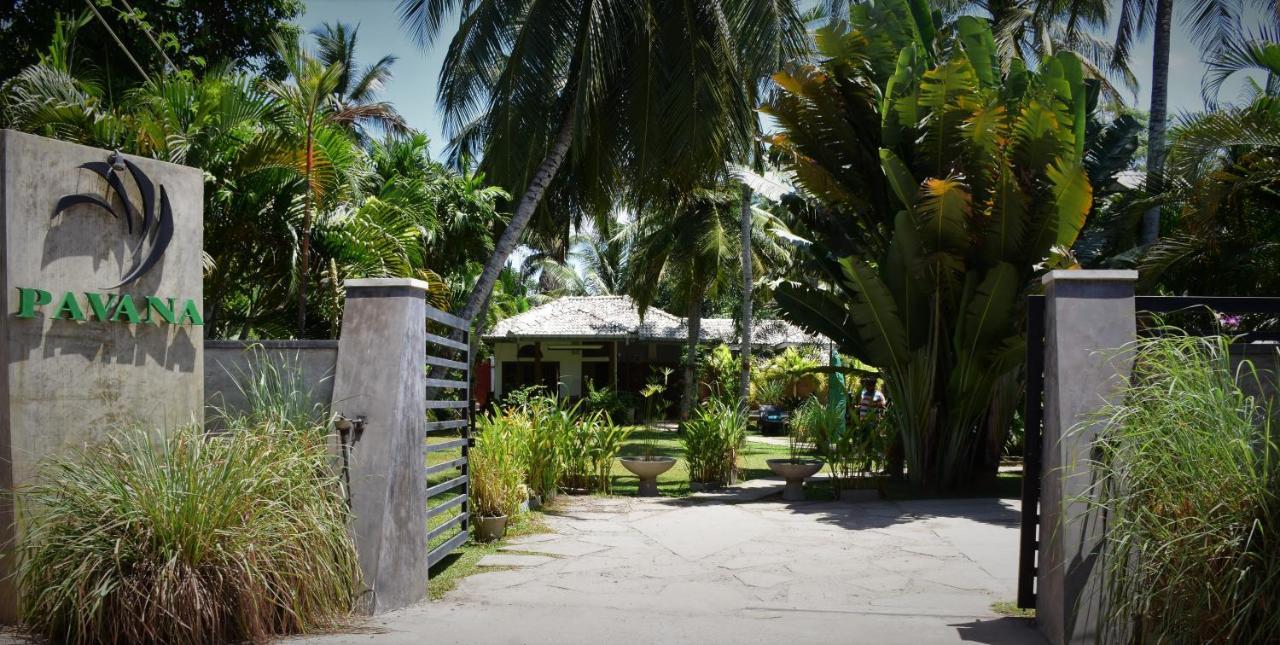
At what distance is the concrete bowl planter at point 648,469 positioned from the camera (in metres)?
12.0

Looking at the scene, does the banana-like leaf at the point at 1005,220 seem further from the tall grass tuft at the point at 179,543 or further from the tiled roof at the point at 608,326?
the tiled roof at the point at 608,326

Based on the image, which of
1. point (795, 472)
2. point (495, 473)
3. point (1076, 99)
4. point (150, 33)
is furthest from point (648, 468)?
point (150, 33)

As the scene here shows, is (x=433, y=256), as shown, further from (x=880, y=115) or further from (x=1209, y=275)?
(x=1209, y=275)

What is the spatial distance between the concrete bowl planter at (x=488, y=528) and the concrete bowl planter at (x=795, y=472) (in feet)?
15.1

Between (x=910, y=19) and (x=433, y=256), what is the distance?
1096cm

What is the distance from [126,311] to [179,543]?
5.92ft

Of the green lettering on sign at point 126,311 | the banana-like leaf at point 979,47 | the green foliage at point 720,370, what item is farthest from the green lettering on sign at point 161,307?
the green foliage at point 720,370

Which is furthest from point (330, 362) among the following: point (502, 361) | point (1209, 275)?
point (502, 361)

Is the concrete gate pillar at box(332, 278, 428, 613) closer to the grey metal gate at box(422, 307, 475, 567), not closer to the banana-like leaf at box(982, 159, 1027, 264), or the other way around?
the grey metal gate at box(422, 307, 475, 567)

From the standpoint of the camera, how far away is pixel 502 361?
31062mm

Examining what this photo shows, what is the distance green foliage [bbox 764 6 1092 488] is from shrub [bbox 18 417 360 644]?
26.7 ft

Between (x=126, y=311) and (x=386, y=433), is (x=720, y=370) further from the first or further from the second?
(x=126, y=311)

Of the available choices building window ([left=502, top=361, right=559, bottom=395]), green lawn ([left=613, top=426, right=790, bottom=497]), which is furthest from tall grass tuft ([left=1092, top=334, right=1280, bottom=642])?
building window ([left=502, top=361, right=559, bottom=395])

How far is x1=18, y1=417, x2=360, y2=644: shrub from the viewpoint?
4.87m
